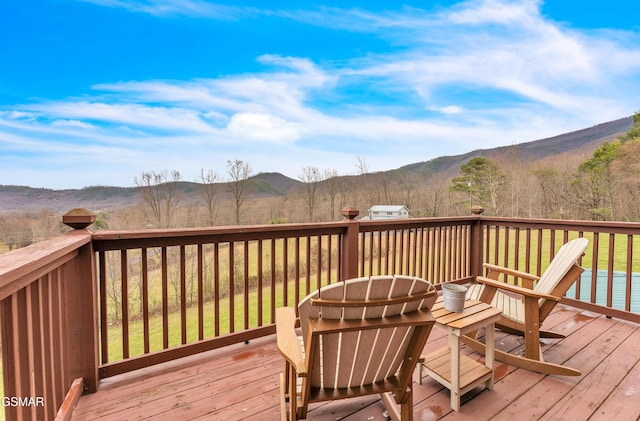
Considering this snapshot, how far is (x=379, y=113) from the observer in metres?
14.2

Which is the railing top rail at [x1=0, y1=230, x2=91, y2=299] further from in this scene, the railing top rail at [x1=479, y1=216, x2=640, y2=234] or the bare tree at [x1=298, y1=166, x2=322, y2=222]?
the bare tree at [x1=298, y1=166, x2=322, y2=222]

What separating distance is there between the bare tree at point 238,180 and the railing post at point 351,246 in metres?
6.81

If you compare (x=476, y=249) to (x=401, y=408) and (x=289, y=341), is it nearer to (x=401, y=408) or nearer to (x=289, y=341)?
(x=401, y=408)

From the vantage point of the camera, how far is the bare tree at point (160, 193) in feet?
30.7

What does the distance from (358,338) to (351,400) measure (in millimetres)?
882

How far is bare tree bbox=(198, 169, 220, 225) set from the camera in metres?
9.41

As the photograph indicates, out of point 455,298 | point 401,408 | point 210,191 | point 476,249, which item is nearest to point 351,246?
point 455,298

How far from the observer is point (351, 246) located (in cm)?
318

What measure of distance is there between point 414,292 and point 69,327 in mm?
2108

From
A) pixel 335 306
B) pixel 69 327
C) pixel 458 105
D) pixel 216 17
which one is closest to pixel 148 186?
A: pixel 216 17

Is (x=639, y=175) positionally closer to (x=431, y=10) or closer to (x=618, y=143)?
(x=618, y=143)

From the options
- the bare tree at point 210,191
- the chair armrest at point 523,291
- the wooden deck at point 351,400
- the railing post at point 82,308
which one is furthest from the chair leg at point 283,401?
the bare tree at point 210,191

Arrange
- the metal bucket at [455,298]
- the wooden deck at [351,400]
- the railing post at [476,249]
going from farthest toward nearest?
the railing post at [476,249]
the metal bucket at [455,298]
the wooden deck at [351,400]

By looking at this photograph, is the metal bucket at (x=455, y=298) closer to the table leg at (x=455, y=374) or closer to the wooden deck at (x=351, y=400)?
the table leg at (x=455, y=374)
